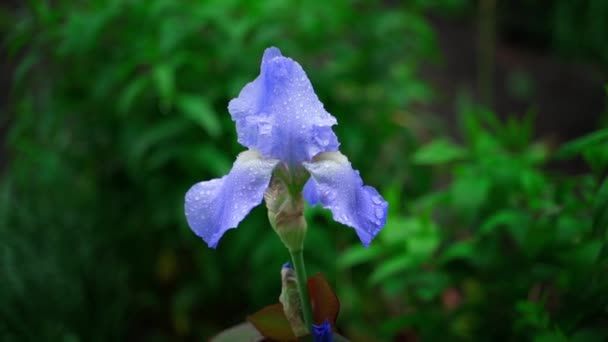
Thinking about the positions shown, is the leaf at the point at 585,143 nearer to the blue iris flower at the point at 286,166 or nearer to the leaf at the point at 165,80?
the blue iris flower at the point at 286,166

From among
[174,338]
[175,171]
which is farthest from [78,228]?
[174,338]

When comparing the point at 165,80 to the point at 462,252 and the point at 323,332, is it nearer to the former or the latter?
the point at 462,252

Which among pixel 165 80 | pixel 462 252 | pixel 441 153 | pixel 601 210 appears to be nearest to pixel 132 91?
pixel 165 80

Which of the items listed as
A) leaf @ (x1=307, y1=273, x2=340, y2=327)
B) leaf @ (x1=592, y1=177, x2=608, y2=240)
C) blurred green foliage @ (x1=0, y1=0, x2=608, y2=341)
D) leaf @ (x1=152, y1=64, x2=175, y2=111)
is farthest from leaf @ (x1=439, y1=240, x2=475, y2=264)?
leaf @ (x1=152, y1=64, x2=175, y2=111)

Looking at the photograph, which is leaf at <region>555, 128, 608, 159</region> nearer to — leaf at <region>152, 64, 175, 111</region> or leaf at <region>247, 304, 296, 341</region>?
leaf at <region>247, 304, 296, 341</region>

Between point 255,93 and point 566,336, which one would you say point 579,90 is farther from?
point 255,93

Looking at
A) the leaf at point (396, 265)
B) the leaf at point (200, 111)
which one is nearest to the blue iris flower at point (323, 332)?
the leaf at point (396, 265)

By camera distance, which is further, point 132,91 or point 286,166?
point 132,91
